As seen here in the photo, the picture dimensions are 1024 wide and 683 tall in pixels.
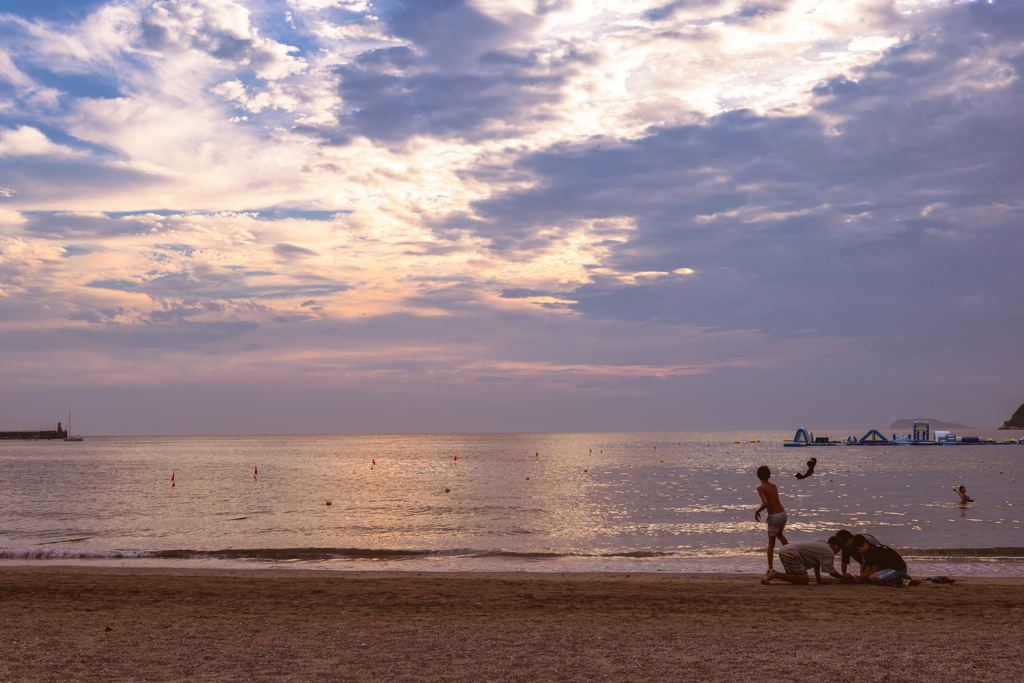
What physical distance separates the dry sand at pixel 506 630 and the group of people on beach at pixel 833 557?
0.60 metres

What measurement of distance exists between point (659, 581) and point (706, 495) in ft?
100

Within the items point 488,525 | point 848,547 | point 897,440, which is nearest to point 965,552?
point 848,547

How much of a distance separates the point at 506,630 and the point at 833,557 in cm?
876

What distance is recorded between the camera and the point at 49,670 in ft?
26.5

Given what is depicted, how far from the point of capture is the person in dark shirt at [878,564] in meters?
14.3

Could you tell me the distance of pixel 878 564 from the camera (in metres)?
14.5

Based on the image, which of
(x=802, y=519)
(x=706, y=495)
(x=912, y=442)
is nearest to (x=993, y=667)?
(x=802, y=519)

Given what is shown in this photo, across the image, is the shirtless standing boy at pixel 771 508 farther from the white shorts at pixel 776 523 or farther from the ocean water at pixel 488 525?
the ocean water at pixel 488 525

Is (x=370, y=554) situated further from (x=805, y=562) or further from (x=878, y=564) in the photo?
(x=878, y=564)

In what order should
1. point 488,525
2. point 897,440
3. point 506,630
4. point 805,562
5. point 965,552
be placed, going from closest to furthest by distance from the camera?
1. point 506,630
2. point 805,562
3. point 965,552
4. point 488,525
5. point 897,440

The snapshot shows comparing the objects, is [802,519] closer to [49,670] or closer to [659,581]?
[659,581]

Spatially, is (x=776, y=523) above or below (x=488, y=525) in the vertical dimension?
above

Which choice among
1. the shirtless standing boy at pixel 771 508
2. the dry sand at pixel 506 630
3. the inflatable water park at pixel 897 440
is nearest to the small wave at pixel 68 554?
the dry sand at pixel 506 630

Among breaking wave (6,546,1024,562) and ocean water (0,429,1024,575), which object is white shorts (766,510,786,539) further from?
breaking wave (6,546,1024,562)
